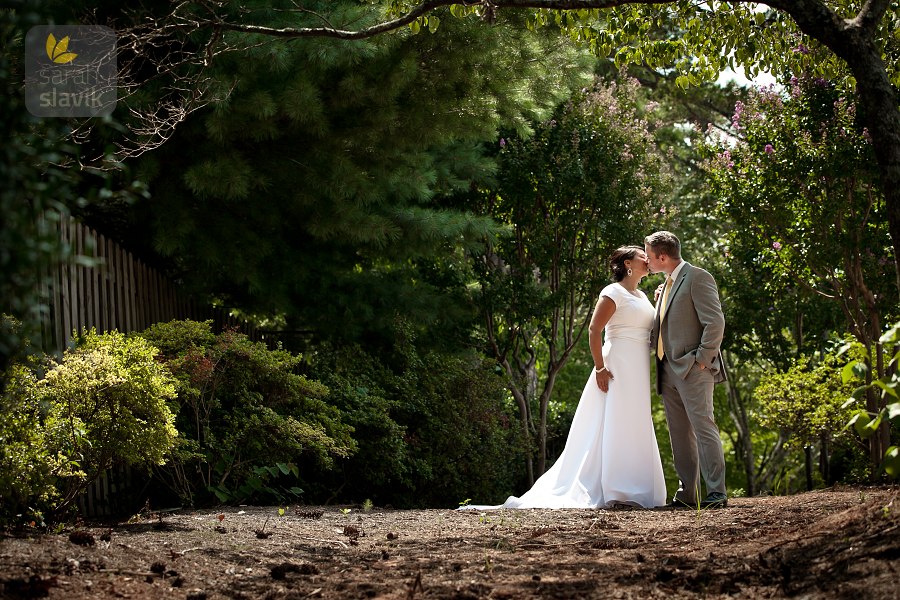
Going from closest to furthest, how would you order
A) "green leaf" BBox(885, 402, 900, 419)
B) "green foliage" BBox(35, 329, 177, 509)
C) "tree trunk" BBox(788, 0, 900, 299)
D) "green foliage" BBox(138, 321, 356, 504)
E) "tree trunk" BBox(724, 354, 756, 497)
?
"green leaf" BBox(885, 402, 900, 419), "tree trunk" BBox(788, 0, 900, 299), "green foliage" BBox(35, 329, 177, 509), "green foliage" BBox(138, 321, 356, 504), "tree trunk" BBox(724, 354, 756, 497)

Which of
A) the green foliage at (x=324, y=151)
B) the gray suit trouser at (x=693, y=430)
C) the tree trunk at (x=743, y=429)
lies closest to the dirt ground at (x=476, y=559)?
the gray suit trouser at (x=693, y=430)

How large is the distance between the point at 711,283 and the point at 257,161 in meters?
4.50

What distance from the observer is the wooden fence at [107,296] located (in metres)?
6.78

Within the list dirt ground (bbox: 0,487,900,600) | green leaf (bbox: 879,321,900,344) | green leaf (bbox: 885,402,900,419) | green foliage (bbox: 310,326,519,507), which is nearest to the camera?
green leaf (bbox: 885,402,900,419)

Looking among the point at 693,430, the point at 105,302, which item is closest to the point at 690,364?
the point at 693,430

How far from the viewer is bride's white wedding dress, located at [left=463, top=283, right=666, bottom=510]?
7770 mm

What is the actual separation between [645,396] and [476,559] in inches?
148

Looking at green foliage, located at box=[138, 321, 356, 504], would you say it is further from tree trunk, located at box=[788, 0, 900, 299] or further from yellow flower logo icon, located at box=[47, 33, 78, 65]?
tree trunk, located at box=[788, 0, 900, 299]

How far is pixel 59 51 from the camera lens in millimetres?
7645

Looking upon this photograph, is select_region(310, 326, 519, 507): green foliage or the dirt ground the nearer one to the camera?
the dirt ground

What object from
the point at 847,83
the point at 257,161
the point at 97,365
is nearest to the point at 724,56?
the point at 847,83

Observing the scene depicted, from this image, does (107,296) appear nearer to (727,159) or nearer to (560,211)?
(560,211)

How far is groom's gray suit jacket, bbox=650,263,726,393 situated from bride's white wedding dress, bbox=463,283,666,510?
1.89 ft

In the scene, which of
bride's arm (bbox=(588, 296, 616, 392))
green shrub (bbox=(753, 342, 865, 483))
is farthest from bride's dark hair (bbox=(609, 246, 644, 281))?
green shrub (bbox=(753, 342, 865, 483))
